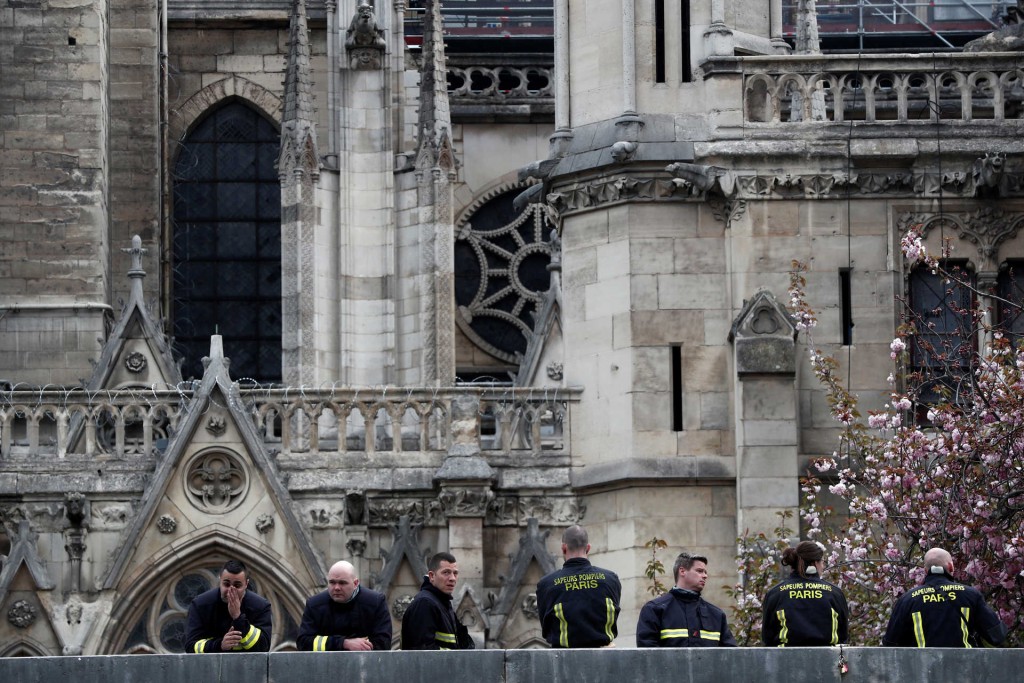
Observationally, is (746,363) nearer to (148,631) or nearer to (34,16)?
(148,631)

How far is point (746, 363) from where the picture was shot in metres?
35.4

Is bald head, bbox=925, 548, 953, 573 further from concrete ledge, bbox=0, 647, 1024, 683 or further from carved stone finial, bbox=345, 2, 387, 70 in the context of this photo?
carved stone finial, bbox=345, 2, 387, 70

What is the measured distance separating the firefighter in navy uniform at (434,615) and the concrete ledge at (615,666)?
617 millimetres

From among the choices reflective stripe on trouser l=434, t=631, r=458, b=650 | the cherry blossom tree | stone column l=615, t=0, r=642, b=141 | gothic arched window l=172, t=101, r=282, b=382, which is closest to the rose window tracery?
gothic arched window l=172, t=101, r=282, b=382

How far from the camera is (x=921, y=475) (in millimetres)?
32281

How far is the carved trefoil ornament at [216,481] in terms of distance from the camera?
119 ft

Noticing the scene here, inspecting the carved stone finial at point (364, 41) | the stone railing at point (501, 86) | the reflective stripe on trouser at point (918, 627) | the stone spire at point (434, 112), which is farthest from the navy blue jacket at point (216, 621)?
the stone railing at point (501, 86)

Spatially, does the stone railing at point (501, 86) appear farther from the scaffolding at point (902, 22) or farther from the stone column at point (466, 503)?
the stone column at point (466, 503)

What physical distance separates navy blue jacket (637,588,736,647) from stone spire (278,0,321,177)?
16.6 meters

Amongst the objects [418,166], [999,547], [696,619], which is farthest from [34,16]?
[696,619]

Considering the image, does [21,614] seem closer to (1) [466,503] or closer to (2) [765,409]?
(1) [466,503]

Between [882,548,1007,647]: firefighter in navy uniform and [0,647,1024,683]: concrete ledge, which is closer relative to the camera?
[0,647,1024,683]: concrete ledge

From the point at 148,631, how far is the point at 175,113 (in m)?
11.6

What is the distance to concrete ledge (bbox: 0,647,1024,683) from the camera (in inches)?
981
